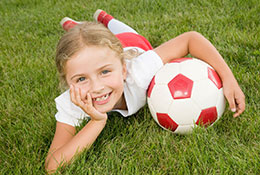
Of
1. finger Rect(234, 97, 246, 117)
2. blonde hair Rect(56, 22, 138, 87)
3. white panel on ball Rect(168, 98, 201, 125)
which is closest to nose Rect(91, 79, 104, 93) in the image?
blonde hair Rect(56, 22, 138, 87)

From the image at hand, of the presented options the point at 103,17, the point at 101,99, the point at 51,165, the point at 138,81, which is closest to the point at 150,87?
the point at 138,81

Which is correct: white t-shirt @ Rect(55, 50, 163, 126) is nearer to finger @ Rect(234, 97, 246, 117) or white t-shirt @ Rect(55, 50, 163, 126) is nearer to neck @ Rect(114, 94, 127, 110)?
neck @ Rect(114, 94, 127, 110)

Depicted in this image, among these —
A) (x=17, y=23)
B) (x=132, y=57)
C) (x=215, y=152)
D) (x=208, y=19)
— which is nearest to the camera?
(x=215, y=152)

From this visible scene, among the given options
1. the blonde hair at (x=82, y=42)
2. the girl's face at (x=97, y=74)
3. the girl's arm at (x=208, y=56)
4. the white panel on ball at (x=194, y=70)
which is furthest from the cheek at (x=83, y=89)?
the girl's arm at (x=208, y=56)

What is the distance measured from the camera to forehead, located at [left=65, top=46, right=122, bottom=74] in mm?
1966

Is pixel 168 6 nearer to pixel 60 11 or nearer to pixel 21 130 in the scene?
pixel 60 11

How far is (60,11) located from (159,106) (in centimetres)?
393

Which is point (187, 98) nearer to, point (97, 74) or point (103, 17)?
point (97, 74)

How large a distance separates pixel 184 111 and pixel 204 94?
0.20 meters

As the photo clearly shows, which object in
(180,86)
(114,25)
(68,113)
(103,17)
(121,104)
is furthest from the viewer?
(103,17)

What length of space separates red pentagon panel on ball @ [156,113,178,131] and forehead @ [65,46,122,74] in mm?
566

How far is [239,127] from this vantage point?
212 centimetres

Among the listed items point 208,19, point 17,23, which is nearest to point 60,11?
point 17,23

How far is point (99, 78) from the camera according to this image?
6.61 feet
